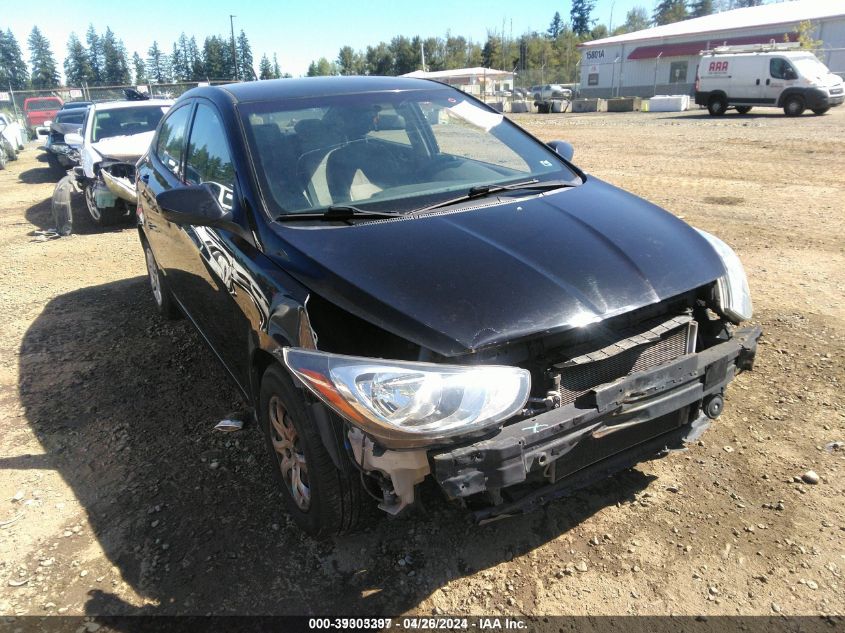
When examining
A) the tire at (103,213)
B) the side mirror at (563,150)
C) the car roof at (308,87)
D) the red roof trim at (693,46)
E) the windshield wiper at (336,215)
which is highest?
the red roof trim at (693,46)

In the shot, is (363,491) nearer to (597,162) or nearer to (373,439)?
(373,439)

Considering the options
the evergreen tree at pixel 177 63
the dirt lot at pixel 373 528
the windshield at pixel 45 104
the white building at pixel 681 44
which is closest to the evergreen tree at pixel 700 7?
the white building at pixel 681 44

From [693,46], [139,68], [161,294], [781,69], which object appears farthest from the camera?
[139,68]

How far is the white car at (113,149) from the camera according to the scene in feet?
29.2

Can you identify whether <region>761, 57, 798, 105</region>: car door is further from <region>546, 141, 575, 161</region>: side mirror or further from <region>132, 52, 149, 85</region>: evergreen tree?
<region>132, 52, 149, 85</region>: evergreen tree

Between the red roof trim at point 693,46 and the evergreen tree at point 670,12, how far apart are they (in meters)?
59.1

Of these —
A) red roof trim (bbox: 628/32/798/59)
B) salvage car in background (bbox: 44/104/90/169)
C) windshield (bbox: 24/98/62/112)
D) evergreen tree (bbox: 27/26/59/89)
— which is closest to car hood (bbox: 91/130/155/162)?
salvage car in background (bbox: 44/104/90/169)

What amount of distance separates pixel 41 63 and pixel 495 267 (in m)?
127

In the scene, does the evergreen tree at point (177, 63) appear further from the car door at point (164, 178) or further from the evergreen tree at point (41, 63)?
the car door at point (164, 178)

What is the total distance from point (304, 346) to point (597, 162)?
38.8 ft

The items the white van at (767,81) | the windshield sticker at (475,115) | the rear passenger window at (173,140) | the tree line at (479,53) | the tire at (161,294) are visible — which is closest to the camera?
the windshield sticker at (475,115)

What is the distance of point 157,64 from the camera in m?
121

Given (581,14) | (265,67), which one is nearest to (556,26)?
(581,14)

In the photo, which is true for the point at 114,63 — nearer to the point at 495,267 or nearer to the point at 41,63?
the point at 41,63
